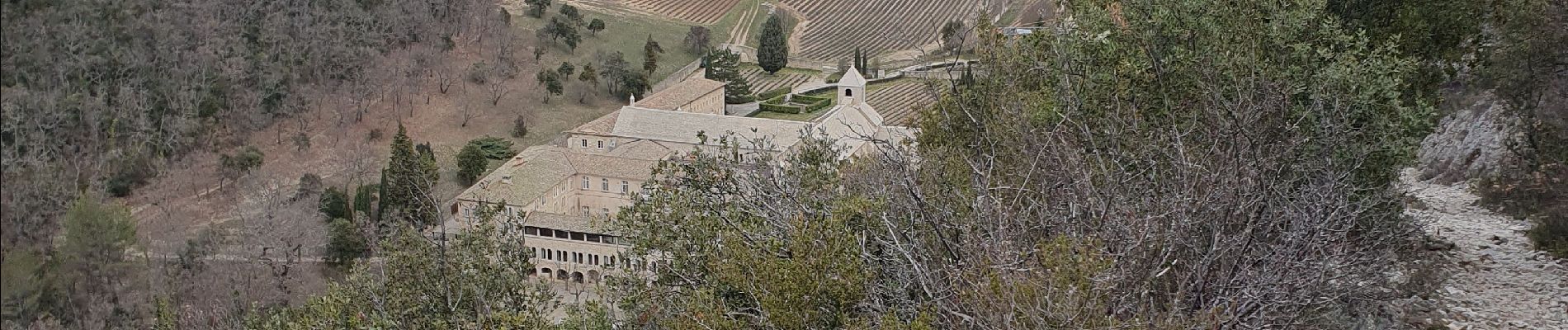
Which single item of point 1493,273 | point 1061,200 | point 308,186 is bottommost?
point 308,186

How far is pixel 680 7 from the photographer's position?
160 ft

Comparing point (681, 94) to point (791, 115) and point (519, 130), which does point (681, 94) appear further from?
point (519, 130)

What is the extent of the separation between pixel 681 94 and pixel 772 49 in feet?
25.7

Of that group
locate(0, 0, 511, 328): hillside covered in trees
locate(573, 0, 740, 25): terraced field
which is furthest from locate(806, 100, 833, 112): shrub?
locate(573, 0, 740, 25): terraced field

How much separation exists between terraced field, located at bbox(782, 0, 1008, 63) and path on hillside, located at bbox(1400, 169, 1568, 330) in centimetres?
2978

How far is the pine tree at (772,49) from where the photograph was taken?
40.9 metres

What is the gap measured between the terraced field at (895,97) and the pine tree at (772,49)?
3.03 m

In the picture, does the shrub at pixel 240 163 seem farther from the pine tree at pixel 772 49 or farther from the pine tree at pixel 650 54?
the pine tree at pixel 772 49

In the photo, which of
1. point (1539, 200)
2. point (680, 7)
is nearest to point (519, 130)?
point (680, 7)

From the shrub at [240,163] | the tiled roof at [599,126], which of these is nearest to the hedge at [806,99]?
the tiled roof at [599,126]

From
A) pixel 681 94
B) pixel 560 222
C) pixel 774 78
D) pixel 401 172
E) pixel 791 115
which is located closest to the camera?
pixel 560 222

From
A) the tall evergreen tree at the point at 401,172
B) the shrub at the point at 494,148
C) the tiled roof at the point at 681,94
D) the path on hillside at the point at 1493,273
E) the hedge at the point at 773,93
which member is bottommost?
the shrub at the point at 494,148

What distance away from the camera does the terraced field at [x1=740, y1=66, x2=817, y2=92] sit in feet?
132

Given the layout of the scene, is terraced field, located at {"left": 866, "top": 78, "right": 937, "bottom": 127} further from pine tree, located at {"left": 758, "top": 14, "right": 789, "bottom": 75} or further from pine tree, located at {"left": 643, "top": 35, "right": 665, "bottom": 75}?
pine tree, located at {"left": 643, "top": 35, "right": 665, "bottom": 75}
